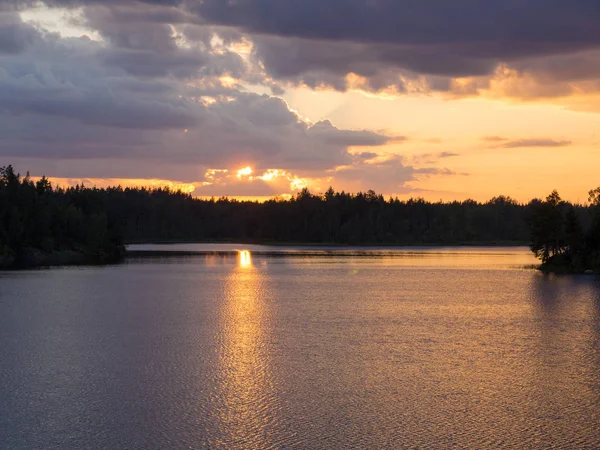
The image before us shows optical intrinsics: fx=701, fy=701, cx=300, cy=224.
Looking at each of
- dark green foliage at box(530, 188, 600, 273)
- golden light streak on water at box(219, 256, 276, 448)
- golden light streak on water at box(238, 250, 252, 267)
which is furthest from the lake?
golden light streak on water at box(238, 250, 252, 267)

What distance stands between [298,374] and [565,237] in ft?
249

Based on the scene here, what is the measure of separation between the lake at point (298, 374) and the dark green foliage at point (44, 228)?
257 ft

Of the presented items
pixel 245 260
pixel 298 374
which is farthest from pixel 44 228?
pixel 298 374

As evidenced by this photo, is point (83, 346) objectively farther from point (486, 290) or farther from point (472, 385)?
point (486, 290)

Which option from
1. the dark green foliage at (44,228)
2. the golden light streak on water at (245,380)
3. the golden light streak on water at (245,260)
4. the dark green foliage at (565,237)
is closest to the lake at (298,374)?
the golden light streak on water at (245,380)

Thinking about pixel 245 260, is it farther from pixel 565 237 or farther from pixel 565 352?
pixel 565 352

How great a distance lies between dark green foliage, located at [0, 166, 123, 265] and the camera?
4751 inches

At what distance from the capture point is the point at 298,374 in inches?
926

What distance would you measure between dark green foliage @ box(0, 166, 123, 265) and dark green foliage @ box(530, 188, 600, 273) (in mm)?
69490

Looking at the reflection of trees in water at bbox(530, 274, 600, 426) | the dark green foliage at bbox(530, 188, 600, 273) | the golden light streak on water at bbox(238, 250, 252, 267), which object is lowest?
the reflection of trees in water at bbox(530, 274, 600, 426)

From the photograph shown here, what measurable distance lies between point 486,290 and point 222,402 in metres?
41.6

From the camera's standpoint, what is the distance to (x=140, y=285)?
61781 millimetres

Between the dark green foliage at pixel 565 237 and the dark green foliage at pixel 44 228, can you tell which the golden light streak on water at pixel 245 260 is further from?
the dark green foliage at pixel 565 237

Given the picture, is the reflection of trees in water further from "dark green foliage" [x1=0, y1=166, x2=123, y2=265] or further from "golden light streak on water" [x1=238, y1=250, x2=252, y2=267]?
"dark green foliage" [x1=0, y1=166, x2=123, y2=265]
